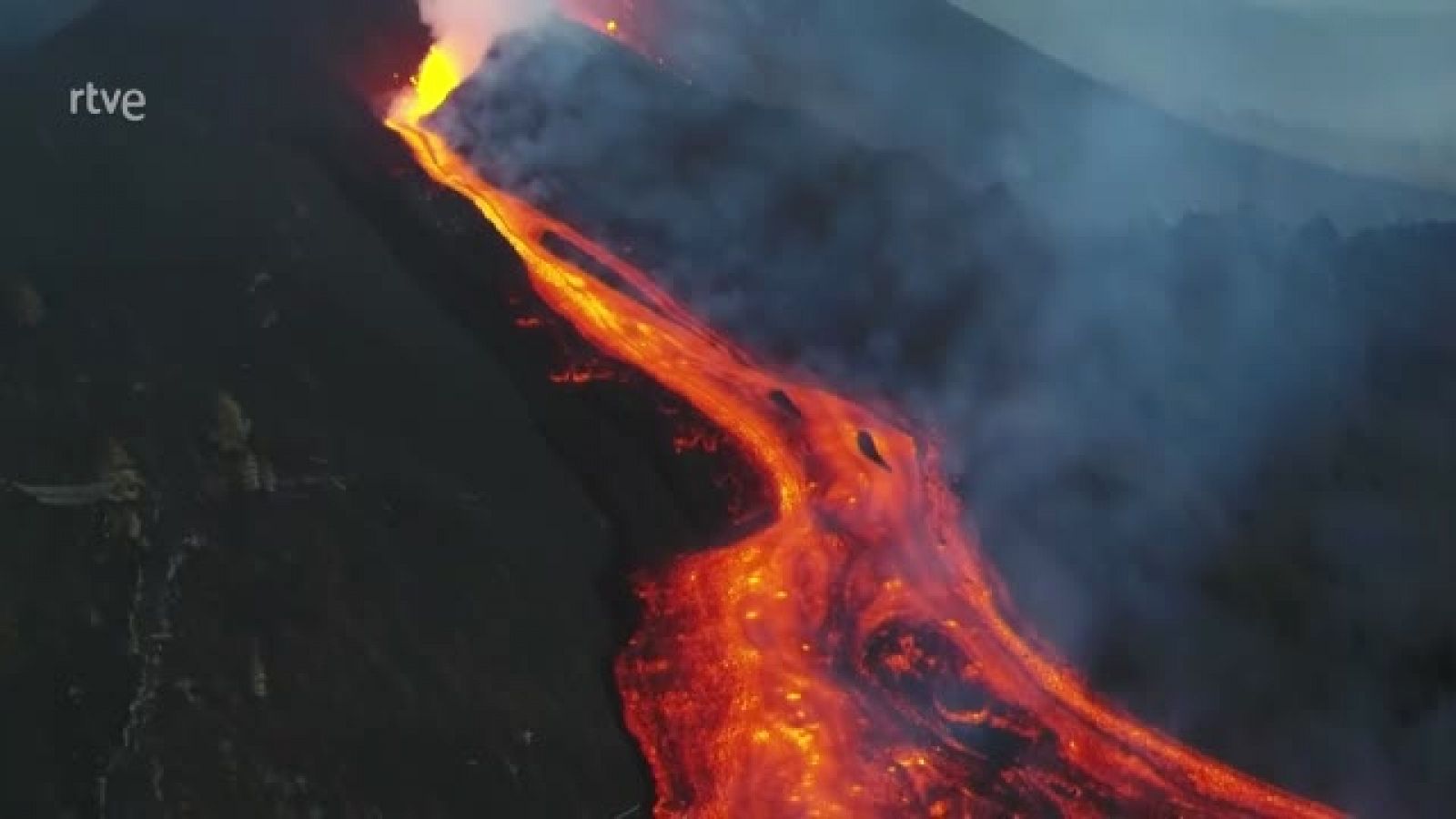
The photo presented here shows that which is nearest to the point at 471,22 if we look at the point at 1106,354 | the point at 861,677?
the point at 1106,354

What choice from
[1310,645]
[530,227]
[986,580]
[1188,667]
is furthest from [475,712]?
[530,227]

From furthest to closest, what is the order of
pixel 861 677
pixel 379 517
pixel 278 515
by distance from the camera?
pixel 379 517, pixel 861 677, pixel 278 515

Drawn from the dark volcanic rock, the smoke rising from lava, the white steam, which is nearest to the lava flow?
the smoke rising from lava

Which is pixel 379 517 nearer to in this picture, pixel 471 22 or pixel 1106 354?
pixel 1106 354

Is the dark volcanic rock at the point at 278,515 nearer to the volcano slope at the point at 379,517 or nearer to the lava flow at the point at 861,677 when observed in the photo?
the volcano slope at the point at 379,517

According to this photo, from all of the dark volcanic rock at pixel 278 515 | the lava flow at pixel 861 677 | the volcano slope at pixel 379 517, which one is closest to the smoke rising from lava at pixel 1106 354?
the volcano slope at pixel 379 517

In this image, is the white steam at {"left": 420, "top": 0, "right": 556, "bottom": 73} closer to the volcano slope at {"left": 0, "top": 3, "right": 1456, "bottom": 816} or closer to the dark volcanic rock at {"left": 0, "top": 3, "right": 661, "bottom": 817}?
the volcano slope at {"left": 0, "top": 3, "right": 1456, "bottom": 816}
